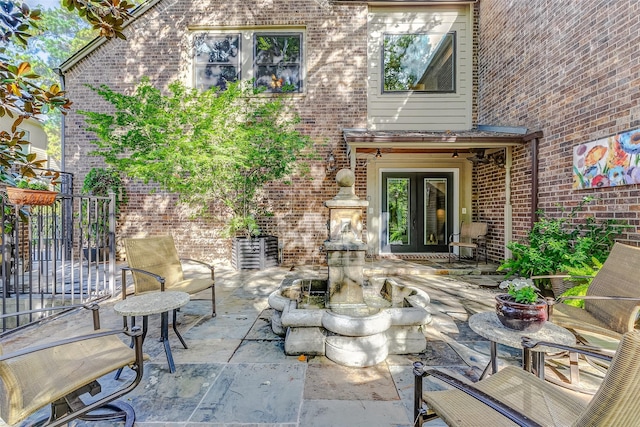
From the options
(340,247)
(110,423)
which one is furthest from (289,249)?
(110,423)

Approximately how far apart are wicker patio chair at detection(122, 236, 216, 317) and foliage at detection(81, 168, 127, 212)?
4297 mm

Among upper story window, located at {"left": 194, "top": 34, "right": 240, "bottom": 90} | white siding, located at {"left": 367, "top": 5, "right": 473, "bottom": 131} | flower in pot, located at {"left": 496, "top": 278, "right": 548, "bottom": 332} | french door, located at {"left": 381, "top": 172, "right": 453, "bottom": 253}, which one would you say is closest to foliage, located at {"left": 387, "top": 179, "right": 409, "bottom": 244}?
french door, located at {"left": 381, "top": 172, "right": 453, "bottom": 253}

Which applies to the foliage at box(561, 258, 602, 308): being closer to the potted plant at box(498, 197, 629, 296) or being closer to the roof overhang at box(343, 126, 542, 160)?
the potted plant at box(498, 197, 629, 296)

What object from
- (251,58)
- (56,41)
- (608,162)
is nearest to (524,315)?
(608,162)

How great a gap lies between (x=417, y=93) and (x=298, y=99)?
2.86 meters

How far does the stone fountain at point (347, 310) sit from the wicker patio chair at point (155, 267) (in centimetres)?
104

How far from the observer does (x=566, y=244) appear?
4.21 meters

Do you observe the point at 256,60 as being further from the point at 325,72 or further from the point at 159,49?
the point at 159,49

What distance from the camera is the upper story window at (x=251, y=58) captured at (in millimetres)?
7059

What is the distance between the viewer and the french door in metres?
7.39

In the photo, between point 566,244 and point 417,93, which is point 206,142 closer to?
point 417,93

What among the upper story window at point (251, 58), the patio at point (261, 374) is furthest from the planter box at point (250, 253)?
the upper story window at point (251, 58)

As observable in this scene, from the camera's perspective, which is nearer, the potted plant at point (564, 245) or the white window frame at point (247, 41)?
the potted plant at point (564, 245)

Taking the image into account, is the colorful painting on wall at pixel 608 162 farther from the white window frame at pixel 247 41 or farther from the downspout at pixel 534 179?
the white window frame at pixel 247 41
